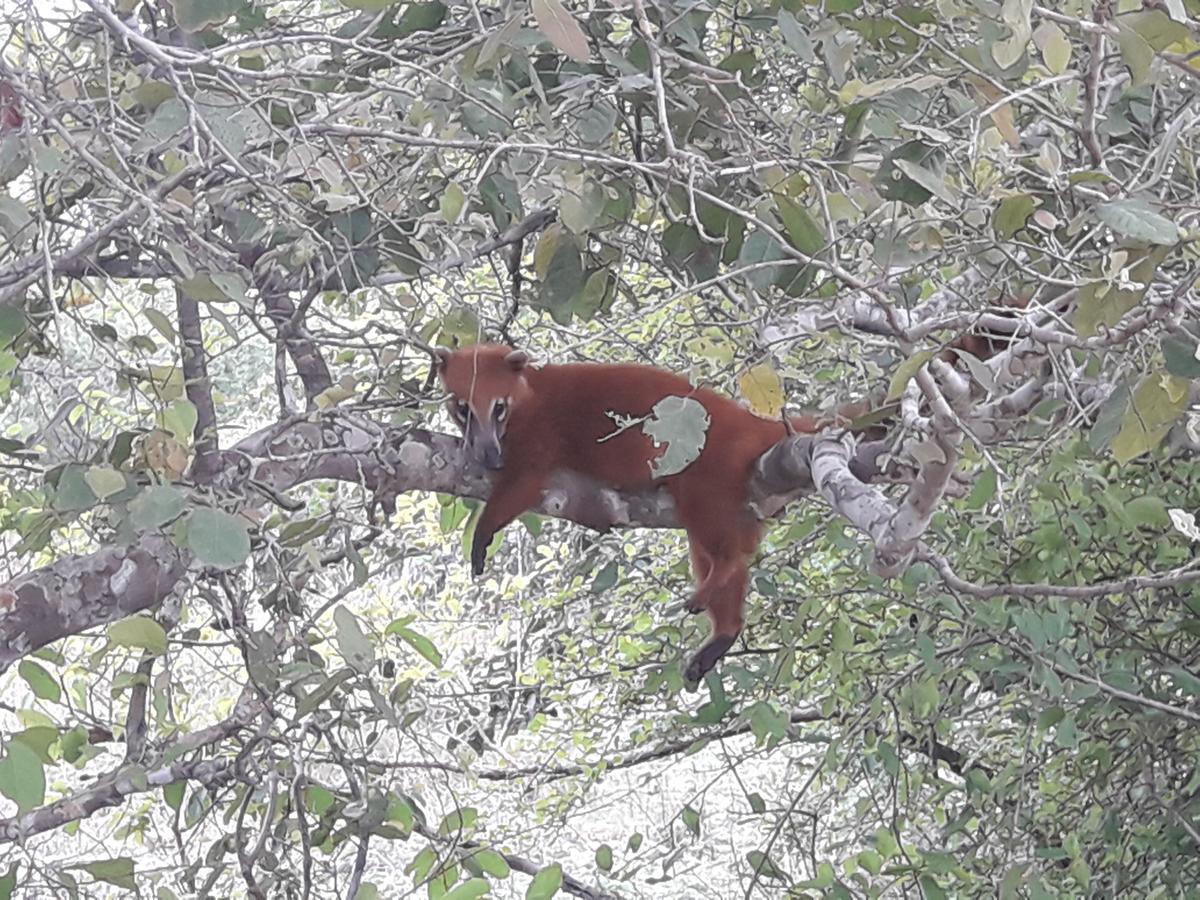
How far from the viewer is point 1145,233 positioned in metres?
0.91

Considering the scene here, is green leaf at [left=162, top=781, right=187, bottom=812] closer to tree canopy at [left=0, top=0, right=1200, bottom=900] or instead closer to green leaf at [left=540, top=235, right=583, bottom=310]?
tree canopy at [left=0, top=0, right=1200, bottom=900]

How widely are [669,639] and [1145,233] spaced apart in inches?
71.8

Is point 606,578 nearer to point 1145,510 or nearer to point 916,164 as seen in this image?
point 1145,510

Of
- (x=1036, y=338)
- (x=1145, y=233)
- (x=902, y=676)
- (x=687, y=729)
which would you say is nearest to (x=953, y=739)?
(x=687, y=729)

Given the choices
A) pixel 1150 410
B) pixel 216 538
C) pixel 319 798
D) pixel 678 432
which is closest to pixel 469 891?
pixel 319 798

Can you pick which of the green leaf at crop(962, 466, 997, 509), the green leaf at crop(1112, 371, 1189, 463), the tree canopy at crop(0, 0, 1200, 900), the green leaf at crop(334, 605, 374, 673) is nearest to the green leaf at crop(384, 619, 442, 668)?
the tree canopy at crop(0, 0, 1200, 900)

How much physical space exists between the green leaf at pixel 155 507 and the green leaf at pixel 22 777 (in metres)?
0.22

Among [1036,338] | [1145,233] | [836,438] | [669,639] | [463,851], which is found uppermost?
[1145,233]

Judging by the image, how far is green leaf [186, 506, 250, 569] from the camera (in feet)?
3.99

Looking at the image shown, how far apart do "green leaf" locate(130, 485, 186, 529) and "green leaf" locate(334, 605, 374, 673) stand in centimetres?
18

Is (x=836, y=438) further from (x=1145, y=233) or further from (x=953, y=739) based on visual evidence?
(x=953, y=739)

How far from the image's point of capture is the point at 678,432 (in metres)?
1.16

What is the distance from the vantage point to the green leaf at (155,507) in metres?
1.21

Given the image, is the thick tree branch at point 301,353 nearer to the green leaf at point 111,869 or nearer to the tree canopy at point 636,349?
the tree canopy at point 636,349
